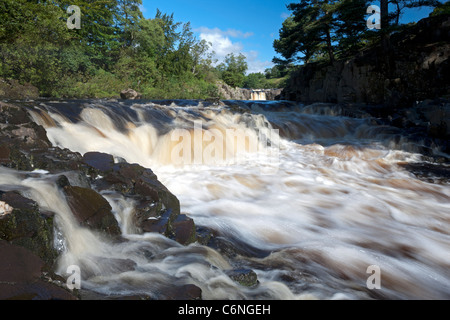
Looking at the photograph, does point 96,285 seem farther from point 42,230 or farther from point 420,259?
point 420,259

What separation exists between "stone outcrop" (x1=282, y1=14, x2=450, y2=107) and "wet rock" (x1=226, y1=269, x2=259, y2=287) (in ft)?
43.8

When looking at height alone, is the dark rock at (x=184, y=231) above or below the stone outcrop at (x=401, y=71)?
below

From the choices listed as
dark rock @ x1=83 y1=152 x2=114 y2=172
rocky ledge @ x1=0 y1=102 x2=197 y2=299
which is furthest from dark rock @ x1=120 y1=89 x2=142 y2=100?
dark rock @ x1=83 y1=152 x2=114 y2=172

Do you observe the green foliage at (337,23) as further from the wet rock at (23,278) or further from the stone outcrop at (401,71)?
the wet rock at (23,278)

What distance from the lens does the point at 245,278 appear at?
1.93 m

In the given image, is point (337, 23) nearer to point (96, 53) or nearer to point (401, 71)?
point (401, 71)

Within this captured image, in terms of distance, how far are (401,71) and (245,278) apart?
15.0 metres

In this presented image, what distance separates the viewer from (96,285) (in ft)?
5.55

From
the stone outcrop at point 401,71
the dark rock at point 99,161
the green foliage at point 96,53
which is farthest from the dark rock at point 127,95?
the dark rock at point 99,161

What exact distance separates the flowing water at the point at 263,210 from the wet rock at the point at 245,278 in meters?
0.06

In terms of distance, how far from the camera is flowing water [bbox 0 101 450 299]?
1972mm

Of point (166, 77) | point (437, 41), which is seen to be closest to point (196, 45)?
point (166, 77)

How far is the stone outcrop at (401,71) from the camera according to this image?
11.5 m

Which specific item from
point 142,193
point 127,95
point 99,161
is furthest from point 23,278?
point 127,95
